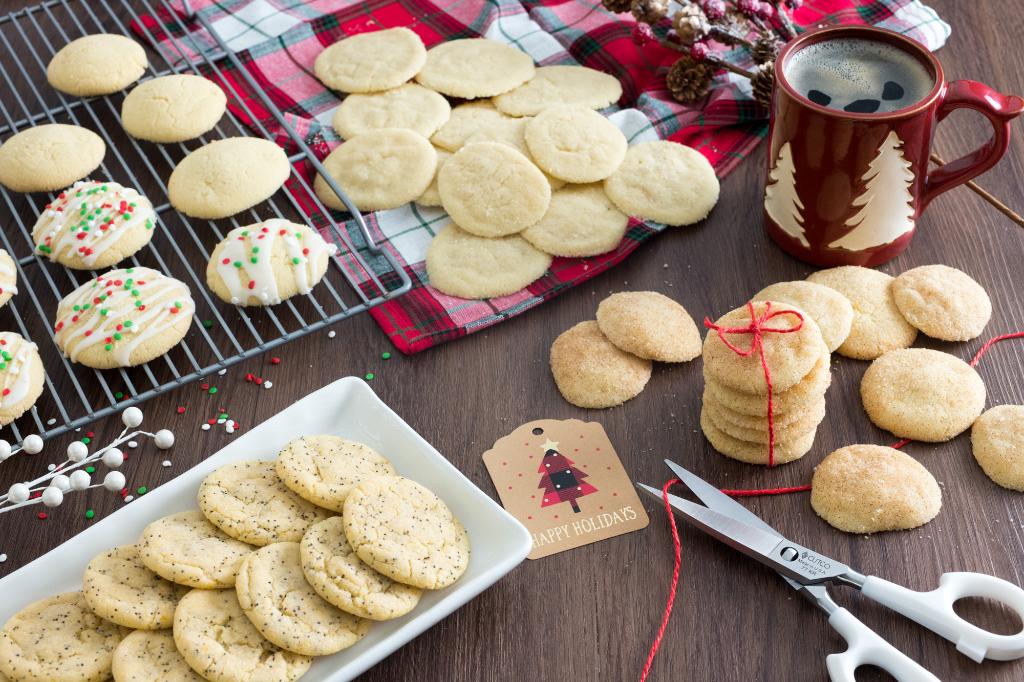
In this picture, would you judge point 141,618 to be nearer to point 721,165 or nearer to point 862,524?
point 862,524

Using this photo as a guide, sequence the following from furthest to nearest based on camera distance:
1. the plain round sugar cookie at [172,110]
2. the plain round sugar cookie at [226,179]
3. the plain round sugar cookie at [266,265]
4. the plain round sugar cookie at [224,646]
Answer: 1. the plain round sugar cookie at [172,110]
2. the plain round sugar cookie at [226,179]
3. the plain round sugar cookie at [266,265]
4. the plain round sugar cookie at [224,646]

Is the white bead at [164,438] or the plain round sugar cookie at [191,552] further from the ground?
the plain round sugar cookie at [191,552]

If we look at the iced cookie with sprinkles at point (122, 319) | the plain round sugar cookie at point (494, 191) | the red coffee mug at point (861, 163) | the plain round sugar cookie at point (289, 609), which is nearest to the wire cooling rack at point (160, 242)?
the iced cookie with sprinkles at point (122, 319)

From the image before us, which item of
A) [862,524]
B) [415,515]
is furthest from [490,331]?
[862,524]

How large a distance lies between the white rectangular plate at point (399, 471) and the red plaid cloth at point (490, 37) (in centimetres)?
20

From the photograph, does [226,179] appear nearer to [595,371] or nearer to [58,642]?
[595,371]

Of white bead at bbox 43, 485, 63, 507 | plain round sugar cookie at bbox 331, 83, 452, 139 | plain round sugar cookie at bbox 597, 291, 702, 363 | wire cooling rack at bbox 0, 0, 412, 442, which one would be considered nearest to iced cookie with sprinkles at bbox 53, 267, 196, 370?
wire cooling rack at bbox 0, 0, 412, 442

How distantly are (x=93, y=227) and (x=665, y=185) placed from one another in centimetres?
88

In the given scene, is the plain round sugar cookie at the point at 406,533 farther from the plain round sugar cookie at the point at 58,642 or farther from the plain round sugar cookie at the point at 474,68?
the plain round sugar cookie at the point at 474,68

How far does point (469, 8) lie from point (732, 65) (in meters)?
0.57

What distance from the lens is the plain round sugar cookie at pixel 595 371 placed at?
1.33 metres

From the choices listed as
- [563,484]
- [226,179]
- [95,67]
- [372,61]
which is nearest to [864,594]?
[563,484]

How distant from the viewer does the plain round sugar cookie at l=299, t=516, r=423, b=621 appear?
0.99 metres

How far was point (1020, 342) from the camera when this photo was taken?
1368mm
